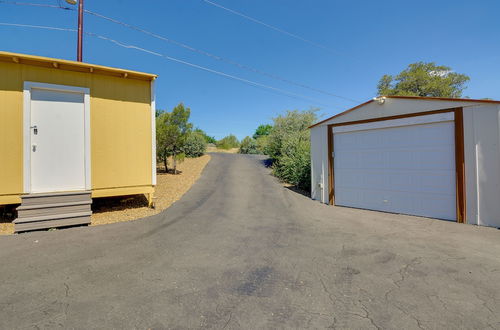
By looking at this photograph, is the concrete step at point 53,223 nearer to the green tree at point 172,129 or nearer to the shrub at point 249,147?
the green tree at point 172,129

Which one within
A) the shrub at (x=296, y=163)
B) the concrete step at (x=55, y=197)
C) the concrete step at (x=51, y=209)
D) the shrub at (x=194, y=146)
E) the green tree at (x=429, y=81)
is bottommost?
the concrete step at (x=51, y=209)

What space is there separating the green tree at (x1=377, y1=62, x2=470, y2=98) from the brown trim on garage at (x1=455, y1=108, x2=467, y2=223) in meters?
19.5

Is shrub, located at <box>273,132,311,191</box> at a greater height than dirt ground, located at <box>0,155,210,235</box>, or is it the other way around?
shrub, located at <box>273,132,311,191</box>

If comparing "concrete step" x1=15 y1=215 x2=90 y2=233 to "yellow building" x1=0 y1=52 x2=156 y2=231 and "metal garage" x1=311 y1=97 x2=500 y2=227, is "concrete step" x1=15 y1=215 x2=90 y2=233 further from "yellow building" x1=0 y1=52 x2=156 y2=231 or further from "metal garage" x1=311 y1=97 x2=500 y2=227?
"metal garage" x1=311 y1=97 x2=500 y2=227

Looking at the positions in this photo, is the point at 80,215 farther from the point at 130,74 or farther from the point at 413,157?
the point at 413,157

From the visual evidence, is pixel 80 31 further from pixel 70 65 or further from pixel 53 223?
pixel 53 223

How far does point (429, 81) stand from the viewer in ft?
70.6

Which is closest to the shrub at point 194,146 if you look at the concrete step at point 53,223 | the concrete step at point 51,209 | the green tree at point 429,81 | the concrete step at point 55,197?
the concrete step at point 55,197

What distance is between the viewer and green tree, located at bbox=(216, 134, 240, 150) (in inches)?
1256

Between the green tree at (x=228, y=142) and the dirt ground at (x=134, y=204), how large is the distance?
2095cm

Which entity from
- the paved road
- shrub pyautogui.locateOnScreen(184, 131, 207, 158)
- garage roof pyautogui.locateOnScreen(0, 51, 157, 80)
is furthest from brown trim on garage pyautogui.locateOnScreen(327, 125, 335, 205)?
shrub pyautogui.locateOnScreen(184, 131, 207, 158)

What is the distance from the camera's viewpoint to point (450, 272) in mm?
2938

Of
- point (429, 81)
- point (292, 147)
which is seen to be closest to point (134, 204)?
point (292, 147)

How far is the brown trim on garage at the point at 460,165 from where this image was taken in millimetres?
5242
